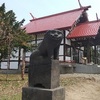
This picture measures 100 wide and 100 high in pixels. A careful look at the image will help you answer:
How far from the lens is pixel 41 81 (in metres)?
6.16

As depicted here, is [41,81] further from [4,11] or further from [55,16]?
[55,16]

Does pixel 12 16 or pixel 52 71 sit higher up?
pixel 12 16

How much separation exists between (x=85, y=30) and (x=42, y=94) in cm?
1430

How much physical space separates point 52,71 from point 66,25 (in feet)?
44.2

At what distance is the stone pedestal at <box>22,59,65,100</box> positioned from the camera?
5926 mm

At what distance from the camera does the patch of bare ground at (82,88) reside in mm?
9969

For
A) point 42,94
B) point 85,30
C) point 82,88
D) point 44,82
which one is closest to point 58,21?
point 85,30

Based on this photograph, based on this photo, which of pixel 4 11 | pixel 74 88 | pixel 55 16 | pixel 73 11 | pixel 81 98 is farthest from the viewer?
pixel 55 16

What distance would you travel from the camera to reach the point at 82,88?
11.4 metres

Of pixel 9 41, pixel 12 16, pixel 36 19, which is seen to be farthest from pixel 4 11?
pixel 36 19

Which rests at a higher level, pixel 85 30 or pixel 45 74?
pixel 85 30

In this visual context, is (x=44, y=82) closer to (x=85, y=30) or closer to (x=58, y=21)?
(x=85, y=30)

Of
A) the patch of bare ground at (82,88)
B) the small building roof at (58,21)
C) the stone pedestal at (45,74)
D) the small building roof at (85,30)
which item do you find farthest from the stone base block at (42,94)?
the small building roof at (58,21)

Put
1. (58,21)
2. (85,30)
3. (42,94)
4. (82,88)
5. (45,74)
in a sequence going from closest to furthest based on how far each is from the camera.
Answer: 1. (42,94)
2. (45,74)
3. (82,88)
4. (85,30)
5. (58,21)
